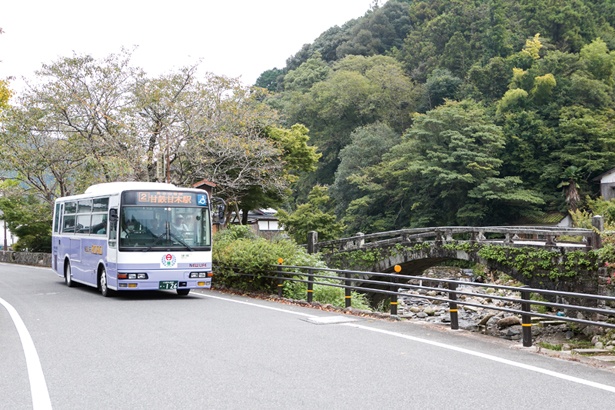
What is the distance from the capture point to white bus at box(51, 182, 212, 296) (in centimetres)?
1670

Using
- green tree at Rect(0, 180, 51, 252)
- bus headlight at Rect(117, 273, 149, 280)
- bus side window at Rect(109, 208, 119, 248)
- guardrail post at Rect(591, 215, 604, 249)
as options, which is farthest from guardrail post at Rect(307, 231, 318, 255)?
green tree at Rect(0, 180, 51, 252)

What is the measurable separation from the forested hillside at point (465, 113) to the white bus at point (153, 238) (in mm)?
31091

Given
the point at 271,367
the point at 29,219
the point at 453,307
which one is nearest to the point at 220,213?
the point at 453,307

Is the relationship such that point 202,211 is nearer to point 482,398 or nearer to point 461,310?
point 482,398

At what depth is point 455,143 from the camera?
159 ft

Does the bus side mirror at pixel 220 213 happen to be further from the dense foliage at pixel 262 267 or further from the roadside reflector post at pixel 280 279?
the roadside reflector post at pixel 280 279

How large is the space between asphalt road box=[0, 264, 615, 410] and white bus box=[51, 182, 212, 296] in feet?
10.1

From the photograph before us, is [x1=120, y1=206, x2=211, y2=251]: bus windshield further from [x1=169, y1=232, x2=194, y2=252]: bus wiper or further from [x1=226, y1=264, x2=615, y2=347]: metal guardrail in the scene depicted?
[x1=226, y1=264, x2=615, y2=347]: metal guardrail

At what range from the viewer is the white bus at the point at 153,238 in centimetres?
1670

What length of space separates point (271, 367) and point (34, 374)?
2910mm

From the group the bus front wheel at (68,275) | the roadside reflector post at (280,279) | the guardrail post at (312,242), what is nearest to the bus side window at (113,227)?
the roadside reflector post at (280,279)

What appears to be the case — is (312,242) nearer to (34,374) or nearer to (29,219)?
(34,374)

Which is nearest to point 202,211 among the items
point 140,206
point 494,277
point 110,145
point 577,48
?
point 140,206

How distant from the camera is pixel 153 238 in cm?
1695
